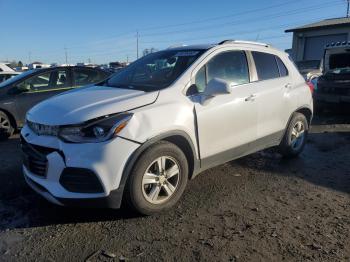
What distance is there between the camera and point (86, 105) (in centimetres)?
380

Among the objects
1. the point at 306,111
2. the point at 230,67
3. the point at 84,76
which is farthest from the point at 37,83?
the point at 306,111

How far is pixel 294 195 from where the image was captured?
15.1 ft

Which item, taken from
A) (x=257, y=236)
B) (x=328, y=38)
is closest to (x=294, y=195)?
(x=257, y=236)

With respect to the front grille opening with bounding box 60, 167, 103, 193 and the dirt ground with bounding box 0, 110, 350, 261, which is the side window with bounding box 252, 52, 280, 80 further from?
the front grille opening with bounding box 60, 167, 103, 193

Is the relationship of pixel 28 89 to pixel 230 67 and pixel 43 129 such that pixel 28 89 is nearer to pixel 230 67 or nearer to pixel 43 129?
pixel 43 129

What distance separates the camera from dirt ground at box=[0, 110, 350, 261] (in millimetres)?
3320

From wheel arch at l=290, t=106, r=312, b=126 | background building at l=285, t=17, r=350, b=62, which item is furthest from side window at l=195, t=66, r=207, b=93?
background building at l=285, t=17, r=350, b=62

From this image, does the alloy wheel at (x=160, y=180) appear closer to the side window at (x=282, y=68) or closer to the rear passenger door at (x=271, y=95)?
the rear passenger door at (x=271, y=95)

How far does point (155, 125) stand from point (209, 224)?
112 centimetres

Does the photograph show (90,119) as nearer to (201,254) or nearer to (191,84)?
(191,84)

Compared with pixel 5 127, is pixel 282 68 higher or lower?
higher

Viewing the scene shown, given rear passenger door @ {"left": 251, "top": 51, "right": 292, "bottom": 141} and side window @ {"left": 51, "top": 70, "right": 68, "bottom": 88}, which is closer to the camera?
rear passenger door @ {"left": 251, "top": 51, "right": 292, "bottom": 141}

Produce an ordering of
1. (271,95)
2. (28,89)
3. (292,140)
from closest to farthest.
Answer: (271,95), (292,140), (28,89)

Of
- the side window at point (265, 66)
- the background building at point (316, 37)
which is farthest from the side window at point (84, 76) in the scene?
the background building at point (316, 37)
